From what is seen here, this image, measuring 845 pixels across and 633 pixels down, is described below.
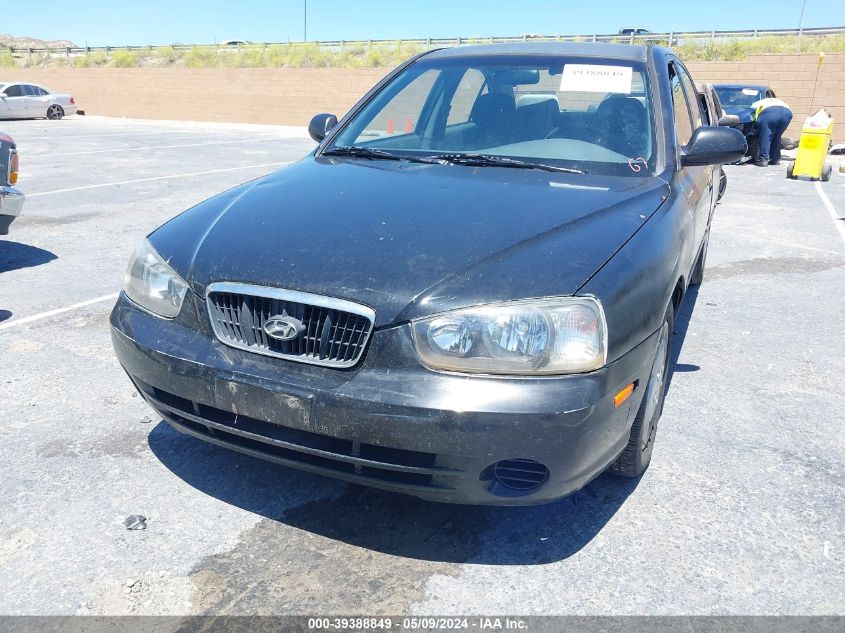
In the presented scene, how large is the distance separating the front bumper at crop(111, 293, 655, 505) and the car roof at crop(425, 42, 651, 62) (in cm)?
203

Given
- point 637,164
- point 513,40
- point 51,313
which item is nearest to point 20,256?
point 51,313

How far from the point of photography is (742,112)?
51.4 feet

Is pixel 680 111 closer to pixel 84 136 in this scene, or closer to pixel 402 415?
pixel 402 415

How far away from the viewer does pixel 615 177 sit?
10.3ft

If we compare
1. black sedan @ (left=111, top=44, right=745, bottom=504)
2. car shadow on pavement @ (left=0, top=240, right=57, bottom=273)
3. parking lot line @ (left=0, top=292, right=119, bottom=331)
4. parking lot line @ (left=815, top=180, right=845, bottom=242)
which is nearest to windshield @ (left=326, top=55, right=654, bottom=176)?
black sedan @ (left=111, top=44, right=745, bottom=504)

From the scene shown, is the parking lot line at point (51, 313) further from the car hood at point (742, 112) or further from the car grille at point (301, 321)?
the car hood at point (742, 112)

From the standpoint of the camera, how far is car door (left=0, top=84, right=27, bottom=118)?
25688 millimetres

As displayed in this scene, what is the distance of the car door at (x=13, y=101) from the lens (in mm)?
25688

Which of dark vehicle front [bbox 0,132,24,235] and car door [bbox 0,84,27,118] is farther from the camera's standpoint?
car door [bbox 0,84,27,118]

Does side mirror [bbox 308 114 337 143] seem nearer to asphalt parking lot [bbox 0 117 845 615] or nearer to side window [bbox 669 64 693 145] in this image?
asphalt parking lot [bbox 0 117 845 615]

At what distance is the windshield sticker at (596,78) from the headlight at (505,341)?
1.87m

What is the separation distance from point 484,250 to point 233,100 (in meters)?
31.8

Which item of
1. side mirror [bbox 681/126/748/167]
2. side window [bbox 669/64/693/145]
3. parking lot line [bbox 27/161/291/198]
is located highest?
side window [bbox 669/64/693/145]

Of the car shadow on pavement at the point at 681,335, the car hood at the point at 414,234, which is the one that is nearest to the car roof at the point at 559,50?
the car hood at the point at 414,234
